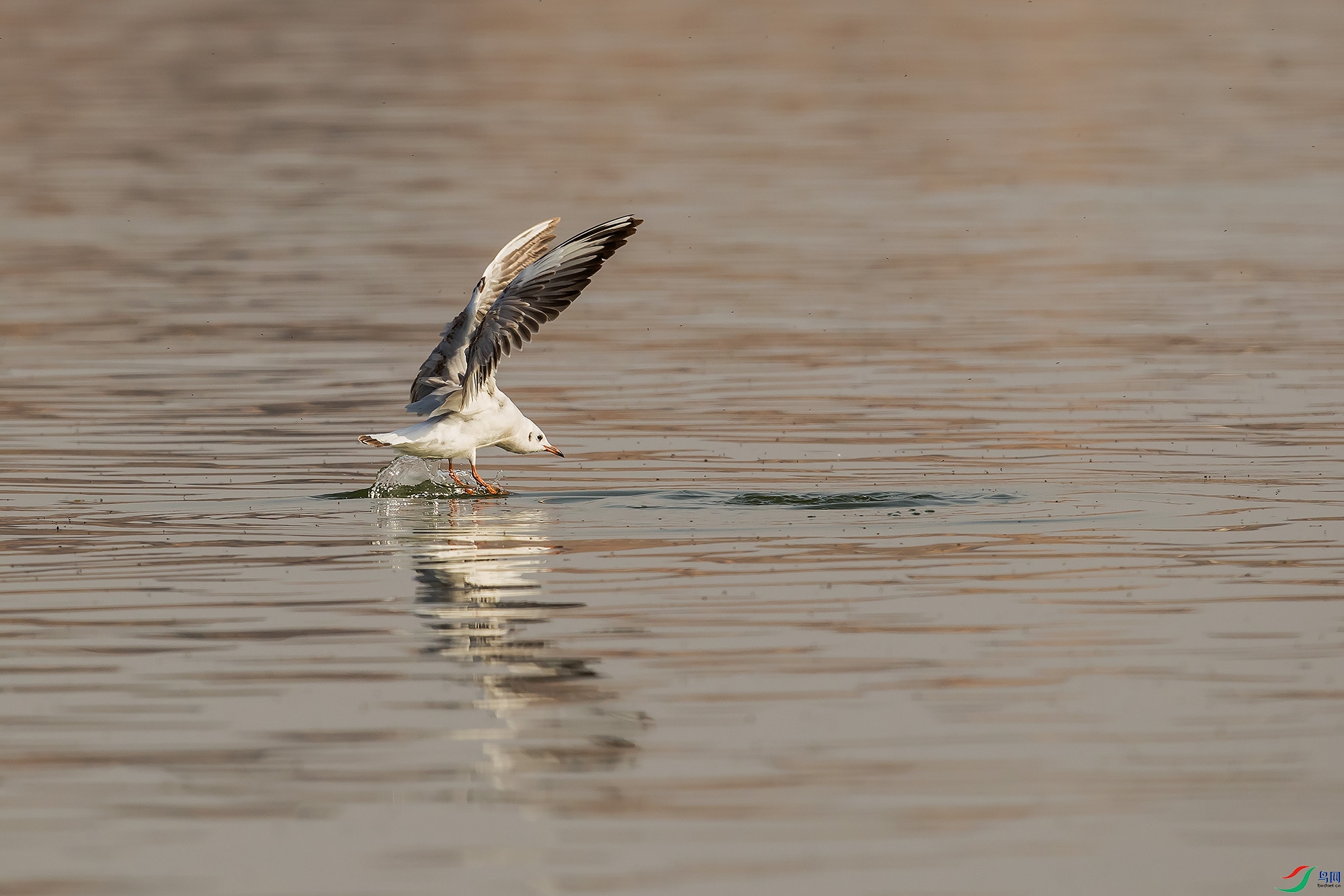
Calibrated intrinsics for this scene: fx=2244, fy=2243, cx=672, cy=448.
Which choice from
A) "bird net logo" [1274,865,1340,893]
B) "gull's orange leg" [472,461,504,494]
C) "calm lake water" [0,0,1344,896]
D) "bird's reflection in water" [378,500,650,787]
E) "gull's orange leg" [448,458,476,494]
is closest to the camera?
"bird net logo" [1274,865,1340,893]

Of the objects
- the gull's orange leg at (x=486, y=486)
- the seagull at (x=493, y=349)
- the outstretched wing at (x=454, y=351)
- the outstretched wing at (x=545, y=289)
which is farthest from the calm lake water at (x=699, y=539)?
the outstretched wing at (x=545, y=289)

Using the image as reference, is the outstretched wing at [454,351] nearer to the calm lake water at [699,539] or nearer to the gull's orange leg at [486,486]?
the gull's orange leg at [486,486]

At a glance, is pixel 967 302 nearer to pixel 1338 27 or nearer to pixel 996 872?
pixel 996 872

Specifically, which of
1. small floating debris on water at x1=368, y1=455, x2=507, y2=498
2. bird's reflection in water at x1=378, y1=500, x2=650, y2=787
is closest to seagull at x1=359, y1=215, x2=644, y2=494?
small floating debris on water at x1=368, y1=455, x2=507, y2=498

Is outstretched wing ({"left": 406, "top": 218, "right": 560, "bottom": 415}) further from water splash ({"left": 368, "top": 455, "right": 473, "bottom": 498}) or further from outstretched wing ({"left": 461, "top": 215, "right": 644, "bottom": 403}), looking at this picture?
water splash ({"left": 368, "top": 455, "right": 473, "bottom": 498})

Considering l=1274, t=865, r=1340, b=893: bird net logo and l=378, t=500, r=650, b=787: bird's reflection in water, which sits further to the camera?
l=378, t=500, r=650, b=787: bird's reflection in water

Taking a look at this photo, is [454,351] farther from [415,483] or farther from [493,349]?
[415,483]

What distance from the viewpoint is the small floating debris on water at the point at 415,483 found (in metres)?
15.9

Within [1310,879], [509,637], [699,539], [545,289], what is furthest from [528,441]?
[1310,879]

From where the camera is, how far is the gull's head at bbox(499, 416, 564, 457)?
52.5 ft

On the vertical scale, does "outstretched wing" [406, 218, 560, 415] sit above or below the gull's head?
above

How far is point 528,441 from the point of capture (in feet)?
53.0

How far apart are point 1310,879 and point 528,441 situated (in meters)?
9.47

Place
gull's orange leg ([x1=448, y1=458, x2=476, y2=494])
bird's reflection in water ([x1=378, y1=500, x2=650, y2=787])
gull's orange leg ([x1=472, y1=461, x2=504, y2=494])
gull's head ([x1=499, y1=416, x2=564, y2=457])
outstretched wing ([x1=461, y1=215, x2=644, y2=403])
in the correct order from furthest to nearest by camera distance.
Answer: gull's orange leg ([x1=448, y1=458, x2=476, y2=494]) < gull's head ([x1=499, y1=416, x2=564, y2=457]) < gull's orange leg ([x1=472, y1=461, x2=504, y2=494]) < outstretched wing ([x1=461, y1=215, x2=644, y2=403]) < bird's reflection in water ([x1=378, y1=500, x2=650, y2=787])
